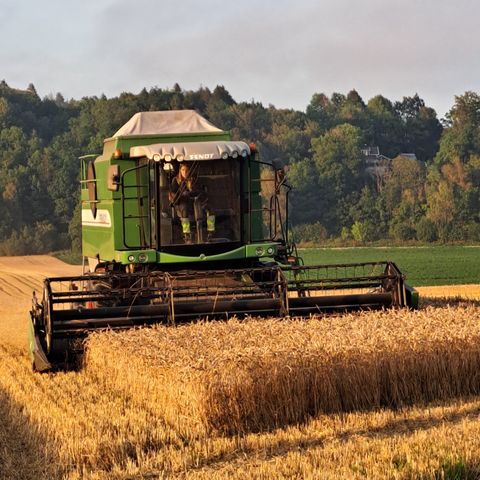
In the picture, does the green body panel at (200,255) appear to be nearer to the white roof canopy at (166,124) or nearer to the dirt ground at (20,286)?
the white roof canopy at (166,124)

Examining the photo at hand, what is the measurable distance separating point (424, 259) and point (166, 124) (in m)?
32.4

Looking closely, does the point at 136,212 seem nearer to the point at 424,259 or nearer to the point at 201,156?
the point at 201,156

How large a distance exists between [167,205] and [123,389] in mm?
3989

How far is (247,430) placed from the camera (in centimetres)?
763

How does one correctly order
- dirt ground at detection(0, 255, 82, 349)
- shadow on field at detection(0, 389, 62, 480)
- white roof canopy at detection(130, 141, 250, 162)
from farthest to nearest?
dirt ground at detection(0, 255, 82, 349), white roof canopy at detection(130, 141, 250, 162), shadow on field at detection(0, 389, 62, 480)

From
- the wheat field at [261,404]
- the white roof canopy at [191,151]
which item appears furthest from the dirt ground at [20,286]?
the wheat field at [261,404]

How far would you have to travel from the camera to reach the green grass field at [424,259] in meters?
32.8

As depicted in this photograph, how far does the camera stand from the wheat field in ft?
20.9

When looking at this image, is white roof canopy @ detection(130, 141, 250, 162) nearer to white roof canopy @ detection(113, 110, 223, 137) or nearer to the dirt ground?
white roof canopy @ detection(113, 110, 223, 137)

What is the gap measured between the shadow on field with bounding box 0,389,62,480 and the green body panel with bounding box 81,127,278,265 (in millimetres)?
4248

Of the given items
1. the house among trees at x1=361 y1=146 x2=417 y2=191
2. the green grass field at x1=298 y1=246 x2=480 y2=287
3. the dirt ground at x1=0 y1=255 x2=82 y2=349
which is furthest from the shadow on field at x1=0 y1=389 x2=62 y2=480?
the house among trees at x1=361 y1=146 x2=417 y2=191

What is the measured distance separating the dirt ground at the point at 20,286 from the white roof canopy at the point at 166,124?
307 centimetres

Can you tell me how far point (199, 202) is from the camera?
1255 cm

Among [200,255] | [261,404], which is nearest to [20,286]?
[200,255]
